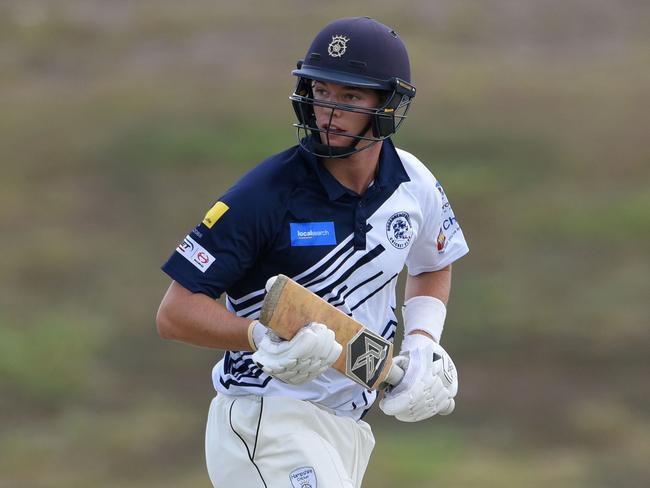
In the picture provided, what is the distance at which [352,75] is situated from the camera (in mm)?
3656

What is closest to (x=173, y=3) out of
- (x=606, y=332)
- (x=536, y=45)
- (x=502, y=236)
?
(x=536, y=45)

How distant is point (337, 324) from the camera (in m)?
3.35

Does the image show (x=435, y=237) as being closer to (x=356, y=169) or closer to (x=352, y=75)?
(x=356, y=169)

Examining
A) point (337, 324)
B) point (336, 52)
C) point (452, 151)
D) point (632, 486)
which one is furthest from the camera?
point (452, 151)

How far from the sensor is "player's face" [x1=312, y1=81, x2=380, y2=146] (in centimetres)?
362

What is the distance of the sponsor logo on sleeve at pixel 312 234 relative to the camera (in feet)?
11.7

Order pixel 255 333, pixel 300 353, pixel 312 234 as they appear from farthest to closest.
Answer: pixel 312 234 → pixel 255 333 → pixel 300 353

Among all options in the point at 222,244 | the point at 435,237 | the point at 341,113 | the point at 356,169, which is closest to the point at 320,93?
the point at 341,113

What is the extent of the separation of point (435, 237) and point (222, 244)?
2.75ft

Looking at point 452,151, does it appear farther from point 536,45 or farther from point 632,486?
point 632,486

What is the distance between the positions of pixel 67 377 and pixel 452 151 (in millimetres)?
3723

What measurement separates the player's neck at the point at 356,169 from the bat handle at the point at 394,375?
48 cm

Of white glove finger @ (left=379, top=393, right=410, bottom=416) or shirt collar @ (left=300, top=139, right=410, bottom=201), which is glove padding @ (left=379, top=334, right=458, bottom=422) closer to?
white glove finger @ (left=379, top=393, right=410, bottom=416)

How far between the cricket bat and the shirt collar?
0.41 m
